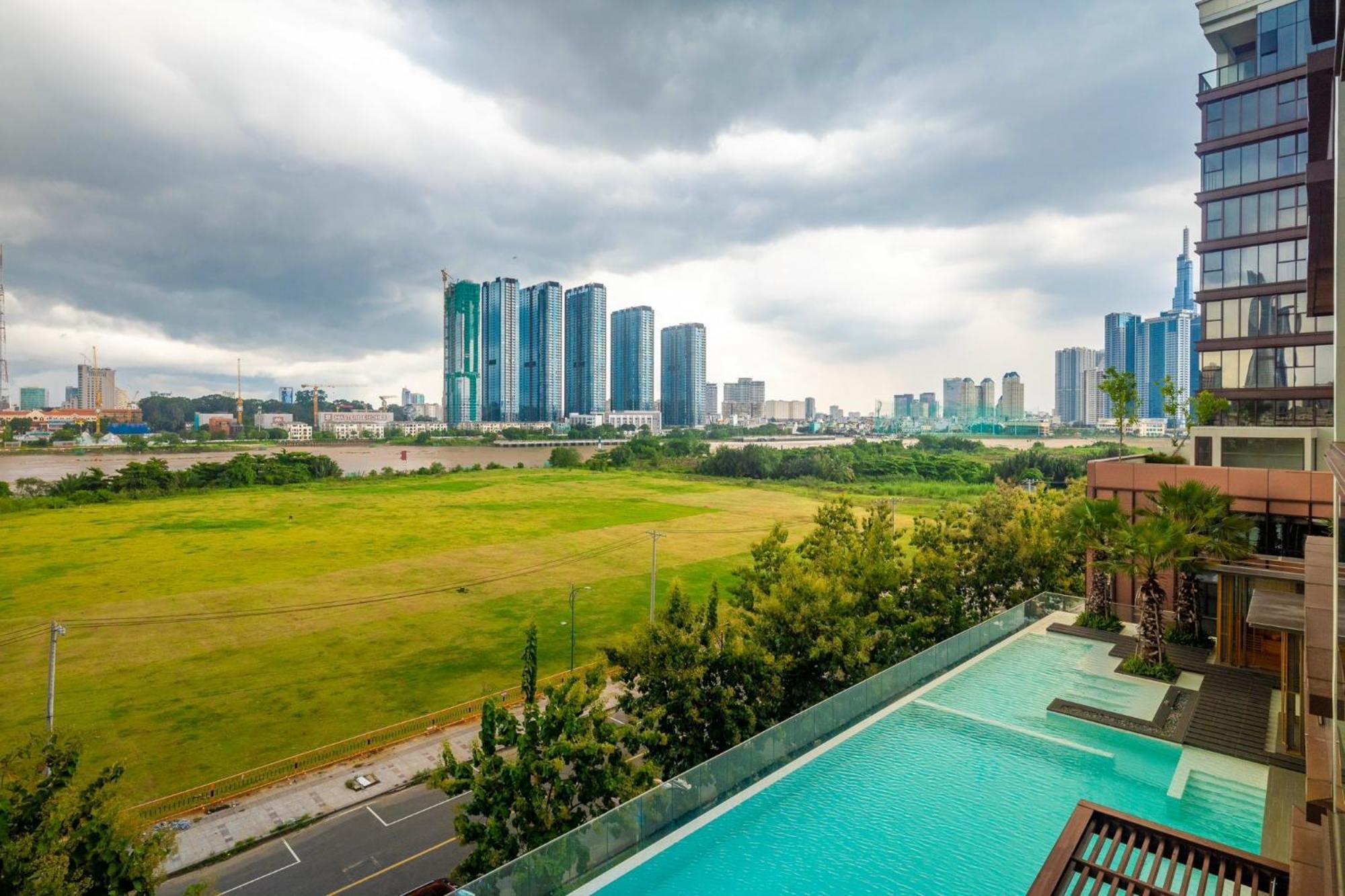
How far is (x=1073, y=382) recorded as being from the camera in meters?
164

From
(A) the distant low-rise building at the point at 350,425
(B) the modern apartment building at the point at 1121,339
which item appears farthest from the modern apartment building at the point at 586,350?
(B) the modern apartment building at the point at 1121,339

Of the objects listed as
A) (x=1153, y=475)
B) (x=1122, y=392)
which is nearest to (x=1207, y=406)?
(x=1122, y=392)

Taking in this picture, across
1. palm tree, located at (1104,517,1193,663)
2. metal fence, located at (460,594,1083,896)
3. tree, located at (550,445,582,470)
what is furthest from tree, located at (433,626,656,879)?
tree, located at (550,445,582,470)

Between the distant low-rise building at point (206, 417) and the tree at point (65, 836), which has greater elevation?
the distant low-rise building at point (206, 417)

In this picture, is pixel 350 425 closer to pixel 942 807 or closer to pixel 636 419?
pixel 636 419

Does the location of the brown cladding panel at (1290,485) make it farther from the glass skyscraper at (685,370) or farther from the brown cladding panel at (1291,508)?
the glass skyscraper at (685,370)

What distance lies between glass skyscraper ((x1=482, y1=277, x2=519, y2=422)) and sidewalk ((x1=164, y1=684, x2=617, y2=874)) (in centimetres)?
15686

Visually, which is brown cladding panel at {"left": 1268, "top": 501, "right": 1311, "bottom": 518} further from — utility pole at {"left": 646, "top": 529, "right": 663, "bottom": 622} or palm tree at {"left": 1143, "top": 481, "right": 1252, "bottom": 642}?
utility pole at {"left": 646, "top": 529, "right": 663, "bottom": 622}

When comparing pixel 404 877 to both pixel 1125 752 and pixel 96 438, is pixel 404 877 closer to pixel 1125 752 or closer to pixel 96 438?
pixel 1125 752

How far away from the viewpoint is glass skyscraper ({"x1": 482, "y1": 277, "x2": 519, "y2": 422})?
167 metres

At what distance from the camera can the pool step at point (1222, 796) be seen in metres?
9.97

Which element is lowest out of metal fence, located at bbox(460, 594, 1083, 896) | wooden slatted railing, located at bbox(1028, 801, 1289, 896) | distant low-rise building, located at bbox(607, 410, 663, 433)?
metal fence, located at bbox(460, 594, 1083, 896)

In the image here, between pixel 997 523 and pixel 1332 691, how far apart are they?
21.2m

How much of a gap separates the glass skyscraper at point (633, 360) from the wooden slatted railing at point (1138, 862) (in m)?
180
